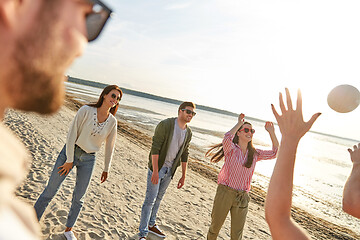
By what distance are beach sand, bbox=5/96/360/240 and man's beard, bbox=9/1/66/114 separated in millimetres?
4229

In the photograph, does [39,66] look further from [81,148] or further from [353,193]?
[81,148]

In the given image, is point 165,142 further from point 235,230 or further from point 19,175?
point 19,175

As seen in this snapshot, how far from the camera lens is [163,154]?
15.1ft

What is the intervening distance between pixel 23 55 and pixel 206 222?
6965mm

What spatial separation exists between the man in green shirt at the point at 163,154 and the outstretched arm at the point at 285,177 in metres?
3.31

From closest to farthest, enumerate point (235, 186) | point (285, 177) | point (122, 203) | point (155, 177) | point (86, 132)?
1. point (285, 177)
2. point (86, 132)
3. point (235, 186)
4. point (155, 177)
5. point (122, 203)

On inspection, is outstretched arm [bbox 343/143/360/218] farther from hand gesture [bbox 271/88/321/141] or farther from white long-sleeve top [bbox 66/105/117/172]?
white long-sleeve top [bbox 66/105/117/172]

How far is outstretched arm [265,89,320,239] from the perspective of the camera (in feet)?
4.11

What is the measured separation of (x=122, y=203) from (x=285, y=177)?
5.95 m

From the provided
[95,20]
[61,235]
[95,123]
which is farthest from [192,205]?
[95,20]

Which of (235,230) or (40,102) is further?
(235,230)

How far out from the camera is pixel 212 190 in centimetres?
1009

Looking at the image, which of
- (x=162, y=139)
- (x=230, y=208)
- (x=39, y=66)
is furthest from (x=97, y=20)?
(x=230, y=208)

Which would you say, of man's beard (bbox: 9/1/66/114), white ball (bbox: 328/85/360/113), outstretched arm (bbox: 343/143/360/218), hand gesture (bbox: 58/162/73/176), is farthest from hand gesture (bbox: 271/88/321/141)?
hand gesture (bbox: 58/162/73/176)
